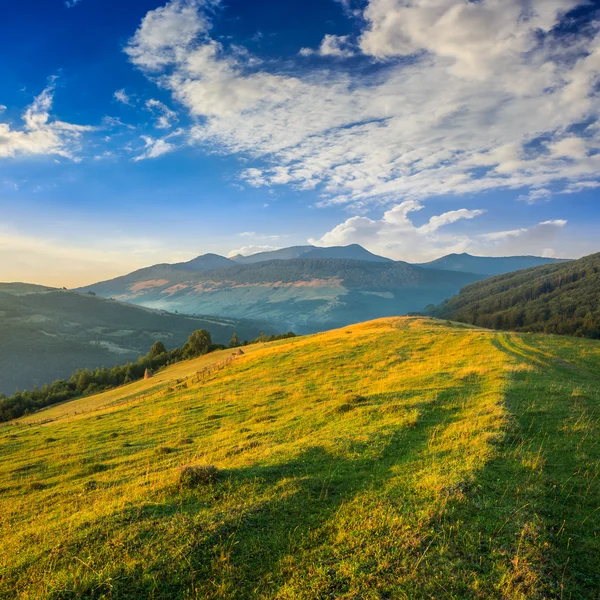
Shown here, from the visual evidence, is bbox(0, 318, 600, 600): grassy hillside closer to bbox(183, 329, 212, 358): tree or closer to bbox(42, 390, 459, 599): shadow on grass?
bbox(42, 390, 459, 599): shadow on grass

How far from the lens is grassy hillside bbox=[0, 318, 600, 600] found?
246 inches

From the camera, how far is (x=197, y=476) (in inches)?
390

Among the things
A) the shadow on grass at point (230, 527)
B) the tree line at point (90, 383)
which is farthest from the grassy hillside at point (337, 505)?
the tree line at point (90, 383)

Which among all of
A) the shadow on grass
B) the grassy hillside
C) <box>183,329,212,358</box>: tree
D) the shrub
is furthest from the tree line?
the shadow on grass

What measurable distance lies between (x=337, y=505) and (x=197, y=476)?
4.15m

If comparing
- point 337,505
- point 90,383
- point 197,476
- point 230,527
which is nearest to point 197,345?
point 90,383

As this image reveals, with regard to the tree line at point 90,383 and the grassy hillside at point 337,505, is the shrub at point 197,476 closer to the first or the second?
the grassy hillside at point 337,505

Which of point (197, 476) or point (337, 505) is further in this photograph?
point (197, 476)

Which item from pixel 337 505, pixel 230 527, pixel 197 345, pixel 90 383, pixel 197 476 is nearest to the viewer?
pixel 230 527

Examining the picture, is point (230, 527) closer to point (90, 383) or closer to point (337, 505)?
point (337, 505)

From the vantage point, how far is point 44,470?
16.2 meters

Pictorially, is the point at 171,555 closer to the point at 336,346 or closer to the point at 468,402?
the point at 468,402

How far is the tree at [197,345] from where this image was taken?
8518 centimetres

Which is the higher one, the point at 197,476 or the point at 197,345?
the point at 197,476
